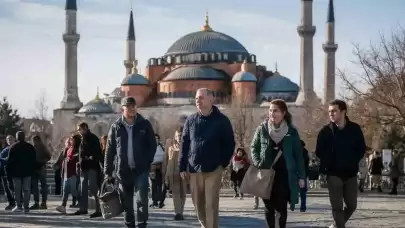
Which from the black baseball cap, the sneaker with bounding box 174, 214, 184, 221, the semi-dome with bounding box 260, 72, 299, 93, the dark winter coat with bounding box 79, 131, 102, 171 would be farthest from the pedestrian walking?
the semi-dome with bounding box 260, 72, 299, 93

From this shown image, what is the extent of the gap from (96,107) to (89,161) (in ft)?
238

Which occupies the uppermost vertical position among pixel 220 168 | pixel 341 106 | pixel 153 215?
pixel 341 106

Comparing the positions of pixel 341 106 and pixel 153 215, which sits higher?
pixel 341 106

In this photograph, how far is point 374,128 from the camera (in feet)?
93.4

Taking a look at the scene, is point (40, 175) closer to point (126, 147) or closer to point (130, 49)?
point (126, 147)

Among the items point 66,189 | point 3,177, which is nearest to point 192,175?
point 66,189

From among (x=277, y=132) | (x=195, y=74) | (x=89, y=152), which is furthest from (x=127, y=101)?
(x=195, y=74)

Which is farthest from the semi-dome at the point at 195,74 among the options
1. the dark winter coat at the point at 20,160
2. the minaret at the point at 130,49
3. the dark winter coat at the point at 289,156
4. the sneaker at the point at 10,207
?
the dark winter coat at the point at 289,156

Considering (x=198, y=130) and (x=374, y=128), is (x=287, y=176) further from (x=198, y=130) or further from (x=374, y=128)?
(x=374, y=128)

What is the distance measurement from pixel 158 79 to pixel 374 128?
60.5m

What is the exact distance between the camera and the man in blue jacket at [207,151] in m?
8.02

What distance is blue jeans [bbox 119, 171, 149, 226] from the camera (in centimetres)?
868

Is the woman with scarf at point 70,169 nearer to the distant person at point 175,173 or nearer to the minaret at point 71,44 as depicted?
the distant person at point 175,173

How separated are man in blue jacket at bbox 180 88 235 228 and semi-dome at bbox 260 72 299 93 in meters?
73.6
